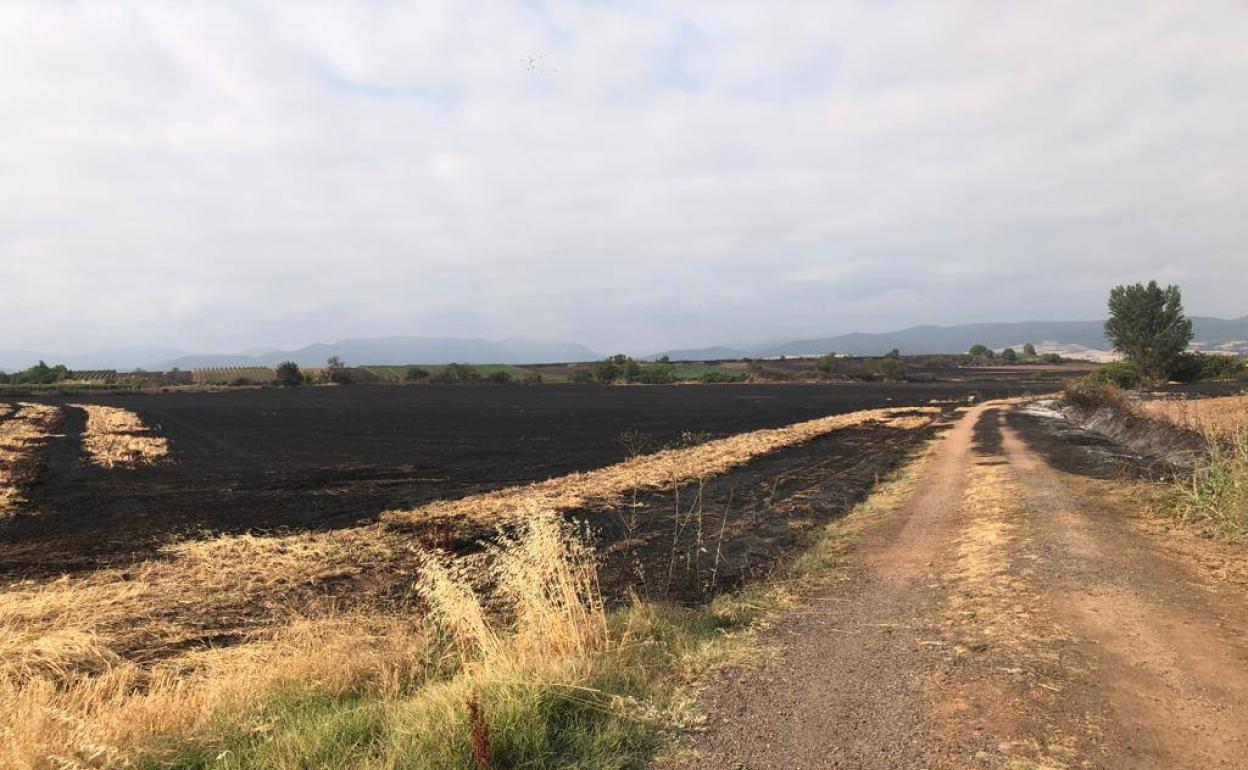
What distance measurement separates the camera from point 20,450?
25.4 metres

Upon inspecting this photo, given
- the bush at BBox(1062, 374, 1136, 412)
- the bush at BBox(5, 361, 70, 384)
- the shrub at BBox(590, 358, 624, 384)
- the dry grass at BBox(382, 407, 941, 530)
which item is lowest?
the dry grass at BBox(382, 407, 941, 530)

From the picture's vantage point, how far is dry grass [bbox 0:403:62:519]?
54.2 feet

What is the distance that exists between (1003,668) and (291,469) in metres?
22.1

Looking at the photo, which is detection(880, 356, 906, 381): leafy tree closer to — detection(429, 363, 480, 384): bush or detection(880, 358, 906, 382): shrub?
detection(880, 358, 906, 382): shrub

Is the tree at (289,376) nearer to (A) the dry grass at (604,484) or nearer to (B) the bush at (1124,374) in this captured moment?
(A) the dry grass at (604,484)

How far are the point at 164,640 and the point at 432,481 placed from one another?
1257cm

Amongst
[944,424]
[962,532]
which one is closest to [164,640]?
[962,532]

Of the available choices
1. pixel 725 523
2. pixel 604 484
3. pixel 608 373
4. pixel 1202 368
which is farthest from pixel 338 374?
pixel 1202 368

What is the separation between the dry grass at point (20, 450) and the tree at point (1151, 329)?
A: 85.8 meters

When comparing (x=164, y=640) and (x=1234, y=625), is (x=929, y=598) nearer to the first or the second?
(x=1234, y=625)

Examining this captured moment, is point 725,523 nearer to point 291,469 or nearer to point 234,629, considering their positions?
point 234,629

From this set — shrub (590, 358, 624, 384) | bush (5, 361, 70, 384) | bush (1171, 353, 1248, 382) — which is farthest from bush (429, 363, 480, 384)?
bush (1171, 353, 1248, 382)

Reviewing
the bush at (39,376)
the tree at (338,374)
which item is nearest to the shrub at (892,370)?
the tree at (338,374)

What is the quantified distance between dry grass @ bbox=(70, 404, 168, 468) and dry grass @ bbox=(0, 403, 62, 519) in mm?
1563
